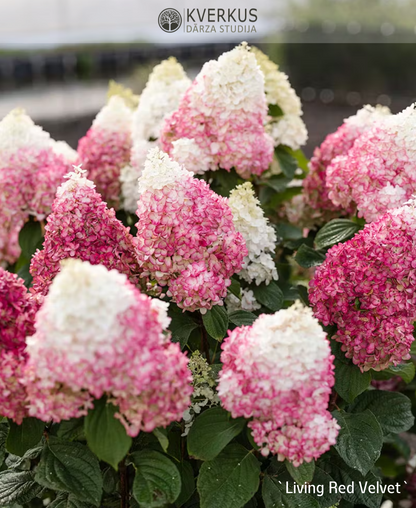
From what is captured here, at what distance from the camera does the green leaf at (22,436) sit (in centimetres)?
90

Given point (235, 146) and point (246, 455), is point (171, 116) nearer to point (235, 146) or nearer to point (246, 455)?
point (235, 146)

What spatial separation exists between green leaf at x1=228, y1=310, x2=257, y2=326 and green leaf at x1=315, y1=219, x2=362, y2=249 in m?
0.22

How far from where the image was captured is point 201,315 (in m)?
1.08

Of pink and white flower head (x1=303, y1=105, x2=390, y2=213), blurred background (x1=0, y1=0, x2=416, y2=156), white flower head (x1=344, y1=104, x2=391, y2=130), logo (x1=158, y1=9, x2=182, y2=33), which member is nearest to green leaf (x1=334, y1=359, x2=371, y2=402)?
pink and white flower head (x1=303, y1=105, x2=390, y2=213)

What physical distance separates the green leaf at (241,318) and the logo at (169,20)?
2.39 ft

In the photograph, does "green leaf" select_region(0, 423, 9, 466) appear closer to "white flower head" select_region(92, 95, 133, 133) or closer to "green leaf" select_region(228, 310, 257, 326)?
"green leaf" select_region(228, 310, 257, 326)

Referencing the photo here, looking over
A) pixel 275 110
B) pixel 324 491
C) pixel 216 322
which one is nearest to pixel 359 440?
pixel 324 491

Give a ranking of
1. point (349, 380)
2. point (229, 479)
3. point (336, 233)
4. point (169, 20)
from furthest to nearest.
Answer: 1. point (169, 20)
2. point (336, 233)
3. point (349, 380)
4. point (229, 479)

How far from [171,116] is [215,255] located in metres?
0.44

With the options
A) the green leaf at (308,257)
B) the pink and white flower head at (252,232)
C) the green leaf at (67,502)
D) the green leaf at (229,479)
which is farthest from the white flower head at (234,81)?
the green leaf at (67,502)

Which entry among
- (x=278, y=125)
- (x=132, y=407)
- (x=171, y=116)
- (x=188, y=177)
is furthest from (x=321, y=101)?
(x=132, y=407)

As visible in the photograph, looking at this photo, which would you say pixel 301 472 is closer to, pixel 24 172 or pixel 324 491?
pixel 324 491

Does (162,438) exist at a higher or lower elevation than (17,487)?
higher

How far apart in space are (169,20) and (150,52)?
2.29 metres
